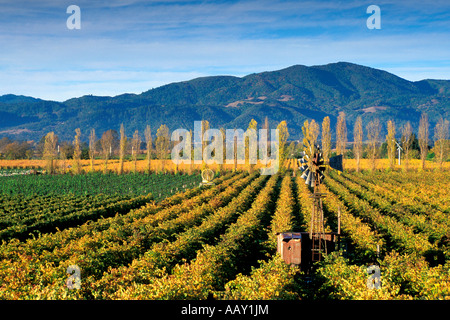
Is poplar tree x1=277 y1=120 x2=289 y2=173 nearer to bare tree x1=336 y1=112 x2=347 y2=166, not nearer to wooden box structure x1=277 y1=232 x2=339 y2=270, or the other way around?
bare tree x1=336 y1=112 x2=347 y2=166

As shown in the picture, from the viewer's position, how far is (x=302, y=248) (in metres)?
13.5

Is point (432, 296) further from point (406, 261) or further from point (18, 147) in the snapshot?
point (18, 147)

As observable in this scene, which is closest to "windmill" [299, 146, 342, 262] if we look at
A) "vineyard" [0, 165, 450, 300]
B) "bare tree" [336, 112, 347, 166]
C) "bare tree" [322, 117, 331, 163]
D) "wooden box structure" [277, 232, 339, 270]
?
"wooden box structure" [277, 232, 339, 270]

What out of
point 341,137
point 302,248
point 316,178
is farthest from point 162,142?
point 302,248

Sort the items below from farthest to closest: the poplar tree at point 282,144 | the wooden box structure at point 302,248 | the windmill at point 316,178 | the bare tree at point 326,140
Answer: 1. the bare tree at point 326,140
2. the poplar tree at point 282,144
3. the windmill at point 316,178
4. the wooden box structure at point 302,248

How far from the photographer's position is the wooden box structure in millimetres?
13367

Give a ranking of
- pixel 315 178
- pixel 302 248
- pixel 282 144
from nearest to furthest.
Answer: pixel 302 248
pixel 315 178
pixel 282 144

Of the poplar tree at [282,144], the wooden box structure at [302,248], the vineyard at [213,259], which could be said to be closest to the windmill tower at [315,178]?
the wooden box structure at [302,248]

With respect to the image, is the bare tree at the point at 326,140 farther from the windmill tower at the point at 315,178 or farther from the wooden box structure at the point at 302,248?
the wooden box structure at the point at 302,248

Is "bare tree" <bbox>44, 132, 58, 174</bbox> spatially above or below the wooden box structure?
above

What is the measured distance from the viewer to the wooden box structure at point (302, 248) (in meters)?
13.4

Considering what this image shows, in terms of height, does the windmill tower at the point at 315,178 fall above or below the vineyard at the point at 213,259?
above

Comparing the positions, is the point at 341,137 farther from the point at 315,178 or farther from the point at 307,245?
the point at 307,245
